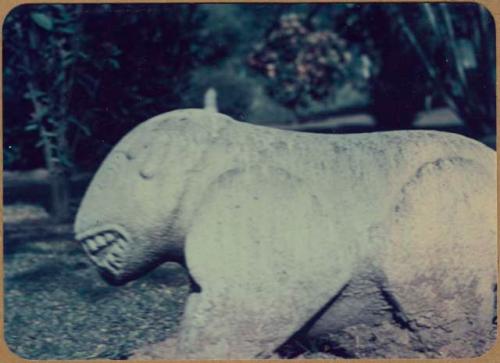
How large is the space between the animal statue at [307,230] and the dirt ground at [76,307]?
1.08 metres

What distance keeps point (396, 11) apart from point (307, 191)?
7474 millimetres

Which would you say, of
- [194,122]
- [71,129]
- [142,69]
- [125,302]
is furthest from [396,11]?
[194,122]

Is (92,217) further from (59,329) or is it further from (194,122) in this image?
(59,329)

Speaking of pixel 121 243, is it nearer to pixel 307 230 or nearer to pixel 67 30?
pixel 307 230

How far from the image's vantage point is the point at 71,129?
687 centimetres

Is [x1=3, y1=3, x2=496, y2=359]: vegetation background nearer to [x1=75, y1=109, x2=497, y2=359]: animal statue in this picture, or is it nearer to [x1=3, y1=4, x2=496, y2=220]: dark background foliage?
A: [x1=3, y1=4, x2=496, y2=220]: dark background foliage

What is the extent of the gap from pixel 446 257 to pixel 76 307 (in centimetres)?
274

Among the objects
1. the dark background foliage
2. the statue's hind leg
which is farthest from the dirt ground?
the statue's hind leg

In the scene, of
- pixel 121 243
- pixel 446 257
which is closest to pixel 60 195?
pixel 121 243

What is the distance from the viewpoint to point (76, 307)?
13.4ft

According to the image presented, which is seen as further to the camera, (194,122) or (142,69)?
(142,69)

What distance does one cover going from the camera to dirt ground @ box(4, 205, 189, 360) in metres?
3.37

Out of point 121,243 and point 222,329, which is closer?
point 222,329

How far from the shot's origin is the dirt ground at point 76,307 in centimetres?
337
